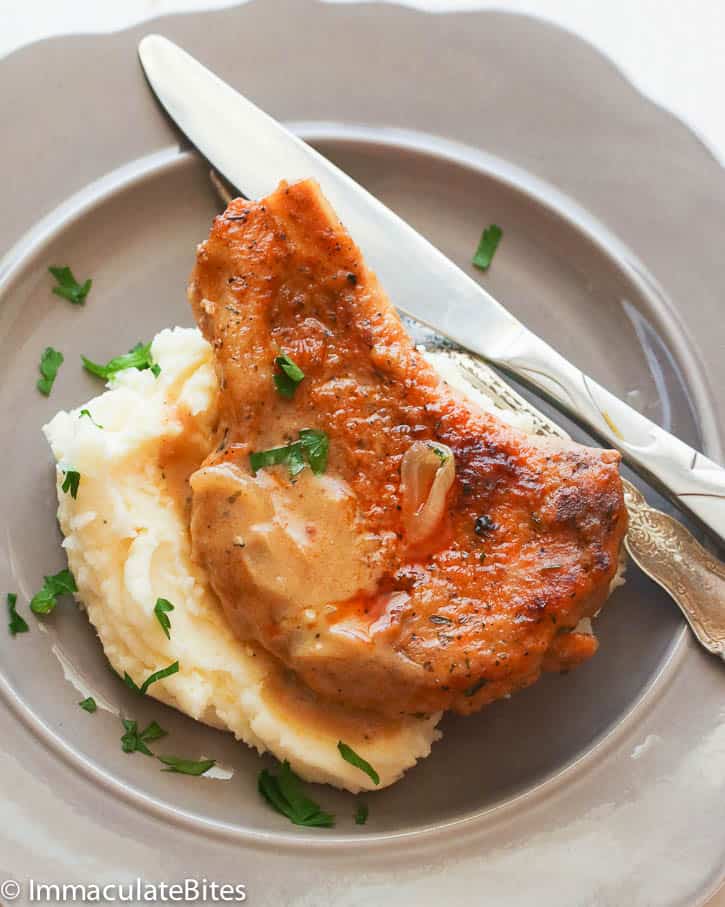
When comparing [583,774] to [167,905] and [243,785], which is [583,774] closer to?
[243,785]

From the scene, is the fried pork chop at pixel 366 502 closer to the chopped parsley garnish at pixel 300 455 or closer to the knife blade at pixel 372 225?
the chopped parsley garnish at pixel 300 455

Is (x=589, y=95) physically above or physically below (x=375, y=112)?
above

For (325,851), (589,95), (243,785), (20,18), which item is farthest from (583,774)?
(20,18)

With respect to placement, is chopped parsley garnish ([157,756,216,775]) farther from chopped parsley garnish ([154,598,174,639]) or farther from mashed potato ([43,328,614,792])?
chopped parsley garnish ([154,598,174,639])

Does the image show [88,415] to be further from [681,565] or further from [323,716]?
[681,565]

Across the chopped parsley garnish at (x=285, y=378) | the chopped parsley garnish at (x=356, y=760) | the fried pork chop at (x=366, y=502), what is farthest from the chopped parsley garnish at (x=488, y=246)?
the chopped parsley garnish at (x=356, y=760)

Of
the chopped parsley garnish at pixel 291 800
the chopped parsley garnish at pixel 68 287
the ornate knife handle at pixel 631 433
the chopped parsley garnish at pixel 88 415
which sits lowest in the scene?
the chopped parsley garnish at pixel 291 800
